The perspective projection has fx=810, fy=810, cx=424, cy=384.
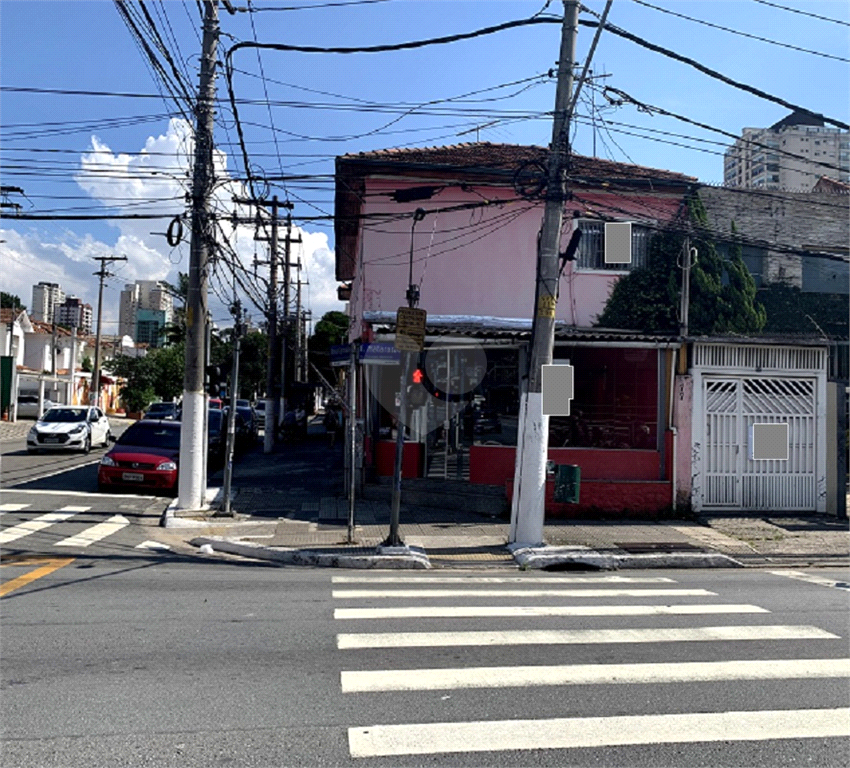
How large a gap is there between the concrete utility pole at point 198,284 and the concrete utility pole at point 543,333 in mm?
5880

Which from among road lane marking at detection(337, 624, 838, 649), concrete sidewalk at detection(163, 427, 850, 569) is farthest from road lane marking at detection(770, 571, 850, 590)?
road lane marking at detection(337, 624, 838, 649)

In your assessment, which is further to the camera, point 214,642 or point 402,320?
point 402,320

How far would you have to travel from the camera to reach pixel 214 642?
6.30 m

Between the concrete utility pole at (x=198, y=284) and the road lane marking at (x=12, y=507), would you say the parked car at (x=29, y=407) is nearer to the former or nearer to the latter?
the road lane marking at (x=12, y=507)

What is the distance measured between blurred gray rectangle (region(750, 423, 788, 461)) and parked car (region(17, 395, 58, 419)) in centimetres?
4167

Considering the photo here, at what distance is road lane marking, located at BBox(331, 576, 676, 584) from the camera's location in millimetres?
9430

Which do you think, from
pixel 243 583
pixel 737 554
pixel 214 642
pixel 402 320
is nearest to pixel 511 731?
pixel 214 642

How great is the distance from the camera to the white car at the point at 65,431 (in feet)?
81.2

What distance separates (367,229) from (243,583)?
1246 cm

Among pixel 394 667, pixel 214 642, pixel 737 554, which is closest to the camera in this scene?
pixel 394 667

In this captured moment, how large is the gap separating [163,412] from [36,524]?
18829 millimetres

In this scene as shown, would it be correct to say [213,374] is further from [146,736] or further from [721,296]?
[721,296]

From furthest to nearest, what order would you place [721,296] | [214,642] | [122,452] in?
[721,296], [122,452], [214,642]

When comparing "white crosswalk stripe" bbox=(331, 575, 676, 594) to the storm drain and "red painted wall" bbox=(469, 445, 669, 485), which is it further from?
"red painted wall" bbox=(469, 445, 669, 485)
